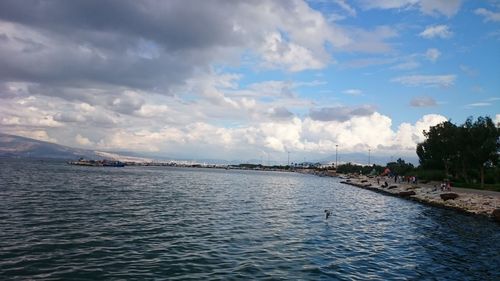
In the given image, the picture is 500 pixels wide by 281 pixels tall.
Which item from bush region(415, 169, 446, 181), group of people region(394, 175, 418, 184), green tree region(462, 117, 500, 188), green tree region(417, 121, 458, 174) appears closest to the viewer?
green tree region(462, 117, 500, 188)

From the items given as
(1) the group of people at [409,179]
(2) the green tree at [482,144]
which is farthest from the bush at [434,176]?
(2) the green tree at [482,144]

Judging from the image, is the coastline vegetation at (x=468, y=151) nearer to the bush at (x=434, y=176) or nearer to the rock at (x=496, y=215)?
the bush at (x=434, y=176)

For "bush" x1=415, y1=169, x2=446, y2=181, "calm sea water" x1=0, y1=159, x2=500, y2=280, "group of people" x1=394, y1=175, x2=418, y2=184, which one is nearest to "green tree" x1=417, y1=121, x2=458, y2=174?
"bush" x1=415, y1=169, x2=446, y2=181

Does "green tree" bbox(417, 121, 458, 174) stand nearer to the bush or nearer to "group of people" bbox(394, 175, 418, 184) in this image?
the bush

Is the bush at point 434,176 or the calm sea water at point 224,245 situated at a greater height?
the bush at point 434,176

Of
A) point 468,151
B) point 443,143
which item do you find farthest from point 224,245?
point 443,143

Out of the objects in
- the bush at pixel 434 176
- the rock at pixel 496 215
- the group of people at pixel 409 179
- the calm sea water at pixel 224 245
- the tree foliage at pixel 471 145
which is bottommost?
the calm sea water at pixel 224 245

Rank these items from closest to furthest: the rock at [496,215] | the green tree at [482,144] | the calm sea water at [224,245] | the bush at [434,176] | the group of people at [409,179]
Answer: the calm sea water at [224,245], the rock at [496,215], the green tree at [482,144], the group of people at [409,179], the bush at [434,176]

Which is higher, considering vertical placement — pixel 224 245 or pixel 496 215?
pixel 496 215

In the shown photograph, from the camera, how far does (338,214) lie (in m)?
48.8

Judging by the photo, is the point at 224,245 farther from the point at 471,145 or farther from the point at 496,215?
the point at 471,145

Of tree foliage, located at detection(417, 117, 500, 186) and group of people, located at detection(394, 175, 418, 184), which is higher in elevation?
tree foliage, located at detection(417, 117, 500, 186)

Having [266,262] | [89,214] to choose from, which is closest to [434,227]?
[266,262]

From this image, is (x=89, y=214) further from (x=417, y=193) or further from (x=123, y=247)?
(x=417, y=193)
